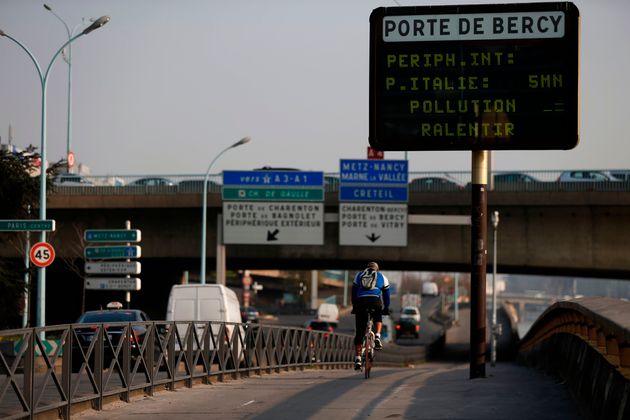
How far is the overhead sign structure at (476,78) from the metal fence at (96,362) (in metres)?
4.46

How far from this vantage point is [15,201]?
3359 centimetres

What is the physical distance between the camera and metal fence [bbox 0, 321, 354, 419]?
10703mm

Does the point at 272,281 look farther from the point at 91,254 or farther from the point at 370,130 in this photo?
the point at 370,130

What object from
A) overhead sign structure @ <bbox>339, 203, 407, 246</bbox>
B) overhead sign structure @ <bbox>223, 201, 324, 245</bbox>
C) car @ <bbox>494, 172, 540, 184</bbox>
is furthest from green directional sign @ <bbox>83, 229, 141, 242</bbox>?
car @ <bbox>494, 172, 540, 184</bbox>

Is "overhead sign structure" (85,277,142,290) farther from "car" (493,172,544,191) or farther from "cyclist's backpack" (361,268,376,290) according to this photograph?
"cyclist's backpack" (361,268,376,290)

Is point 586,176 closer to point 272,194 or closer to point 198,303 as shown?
point 272,194

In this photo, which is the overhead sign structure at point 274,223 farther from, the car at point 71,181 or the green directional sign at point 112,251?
the green directional sign at point 112,251

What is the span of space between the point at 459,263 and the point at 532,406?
3353 centimetres

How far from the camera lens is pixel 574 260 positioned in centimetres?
4300

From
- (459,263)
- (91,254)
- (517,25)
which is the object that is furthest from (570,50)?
(459,263)

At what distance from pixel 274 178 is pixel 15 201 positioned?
12.3 m

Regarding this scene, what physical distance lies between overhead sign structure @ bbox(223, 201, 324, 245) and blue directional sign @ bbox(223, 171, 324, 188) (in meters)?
0.77

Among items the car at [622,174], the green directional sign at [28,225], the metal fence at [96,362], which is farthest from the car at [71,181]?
the metal fence at [96,362]

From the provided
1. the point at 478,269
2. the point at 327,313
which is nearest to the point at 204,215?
the point at 478,269
